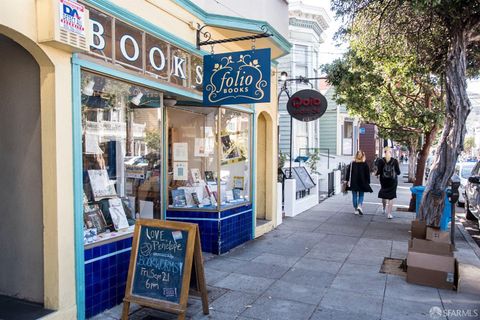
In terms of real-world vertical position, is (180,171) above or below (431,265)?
above

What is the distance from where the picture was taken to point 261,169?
28.1 feet

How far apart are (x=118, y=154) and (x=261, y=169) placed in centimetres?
425

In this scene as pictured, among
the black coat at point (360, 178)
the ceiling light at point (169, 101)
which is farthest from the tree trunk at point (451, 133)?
the ceiling light at point (169, 101)

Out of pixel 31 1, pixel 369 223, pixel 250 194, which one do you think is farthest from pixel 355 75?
pixel 31 1

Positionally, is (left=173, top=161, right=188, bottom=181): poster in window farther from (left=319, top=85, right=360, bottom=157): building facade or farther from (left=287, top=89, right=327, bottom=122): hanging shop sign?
(left=319, top=85, right=360, bottom=157): building facade

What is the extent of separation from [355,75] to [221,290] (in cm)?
746

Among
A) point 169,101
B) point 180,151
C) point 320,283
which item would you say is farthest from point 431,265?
point 169,101

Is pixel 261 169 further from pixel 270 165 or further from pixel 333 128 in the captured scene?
pixel 333 128

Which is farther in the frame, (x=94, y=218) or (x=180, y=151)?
(x=180, y=151)

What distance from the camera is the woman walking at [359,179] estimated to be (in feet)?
33.3

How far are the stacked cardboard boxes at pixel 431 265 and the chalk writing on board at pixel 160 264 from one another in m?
3.13

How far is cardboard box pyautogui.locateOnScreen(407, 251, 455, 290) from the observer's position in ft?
16.2

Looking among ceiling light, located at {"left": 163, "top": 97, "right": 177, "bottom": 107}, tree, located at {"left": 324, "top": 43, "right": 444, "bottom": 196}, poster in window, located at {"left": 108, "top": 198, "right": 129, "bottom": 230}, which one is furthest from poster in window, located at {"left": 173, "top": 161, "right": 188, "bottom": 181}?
tree, located at {"left": 324, "top": 43, "right": 444, "bottom": 196}

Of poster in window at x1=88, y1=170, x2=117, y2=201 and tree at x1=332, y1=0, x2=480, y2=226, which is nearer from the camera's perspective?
poster in window at x1=88, y1=170, x2=117, y2=201
